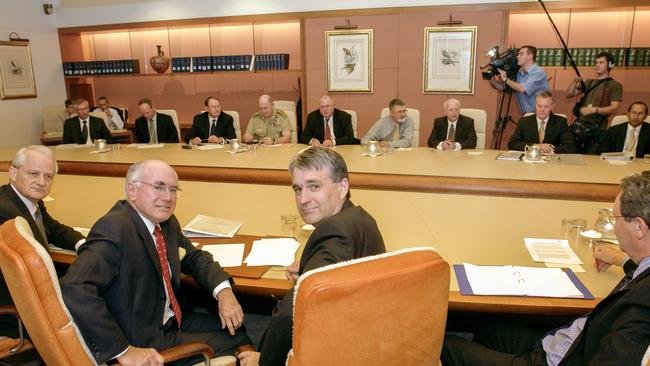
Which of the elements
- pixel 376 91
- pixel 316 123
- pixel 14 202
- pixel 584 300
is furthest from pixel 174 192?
pixel 376 91

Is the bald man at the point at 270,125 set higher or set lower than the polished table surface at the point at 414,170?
higher

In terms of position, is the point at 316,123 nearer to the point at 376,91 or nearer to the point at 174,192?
the point at 376,91

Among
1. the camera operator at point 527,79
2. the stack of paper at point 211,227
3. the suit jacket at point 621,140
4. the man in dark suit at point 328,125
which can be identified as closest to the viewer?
the stack of paper at point 211,227

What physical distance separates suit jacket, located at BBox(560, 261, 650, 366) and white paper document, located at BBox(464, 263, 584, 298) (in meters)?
0.26

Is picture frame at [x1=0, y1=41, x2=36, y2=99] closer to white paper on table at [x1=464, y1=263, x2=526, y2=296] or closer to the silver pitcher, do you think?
the silver pitcher

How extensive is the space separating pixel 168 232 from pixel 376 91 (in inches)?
193

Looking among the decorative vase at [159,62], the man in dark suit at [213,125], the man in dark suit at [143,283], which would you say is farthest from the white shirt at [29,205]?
the decorative vase at [159,62]

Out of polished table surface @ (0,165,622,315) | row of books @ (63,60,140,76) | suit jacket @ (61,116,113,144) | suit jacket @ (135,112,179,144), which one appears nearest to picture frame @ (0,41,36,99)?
row of books @ (63,60,140,76)

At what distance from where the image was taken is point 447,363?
1.73 meters

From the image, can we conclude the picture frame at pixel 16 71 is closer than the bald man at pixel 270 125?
No

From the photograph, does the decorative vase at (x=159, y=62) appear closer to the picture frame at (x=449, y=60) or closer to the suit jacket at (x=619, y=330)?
the picture frame at (x=449, y=60)

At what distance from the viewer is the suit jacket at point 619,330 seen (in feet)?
3.85

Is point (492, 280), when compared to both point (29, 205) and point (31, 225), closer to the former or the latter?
point (31, 225)

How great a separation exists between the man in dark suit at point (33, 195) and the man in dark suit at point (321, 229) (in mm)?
1177
